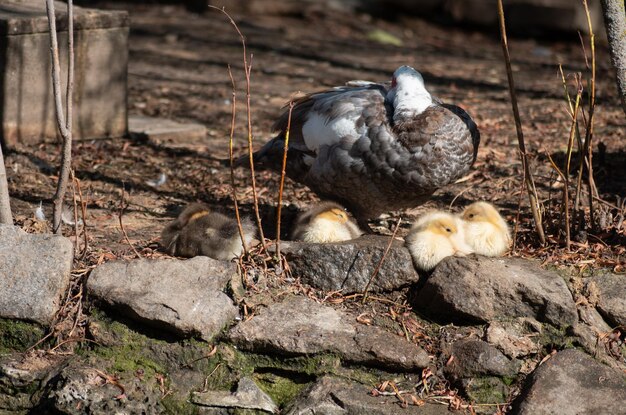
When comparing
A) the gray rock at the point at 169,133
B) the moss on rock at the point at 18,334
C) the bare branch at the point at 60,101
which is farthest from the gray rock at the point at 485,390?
the gray rock at the point at 169,133

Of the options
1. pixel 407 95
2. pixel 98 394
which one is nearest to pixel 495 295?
pixel 407 95

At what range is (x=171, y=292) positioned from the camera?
437cm

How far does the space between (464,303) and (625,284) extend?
822 millimetres

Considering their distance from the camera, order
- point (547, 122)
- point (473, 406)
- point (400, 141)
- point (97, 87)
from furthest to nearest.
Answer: point (547, 122) < point (97, 87) < point (400, 141) < point (473, 406)

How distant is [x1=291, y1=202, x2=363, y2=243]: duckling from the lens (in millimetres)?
4762

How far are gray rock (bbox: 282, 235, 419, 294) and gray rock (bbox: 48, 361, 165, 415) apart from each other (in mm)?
936

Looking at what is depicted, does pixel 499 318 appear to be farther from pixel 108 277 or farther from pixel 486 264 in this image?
pixel 108 277

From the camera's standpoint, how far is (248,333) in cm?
430

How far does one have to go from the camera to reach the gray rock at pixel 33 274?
433 centimetres

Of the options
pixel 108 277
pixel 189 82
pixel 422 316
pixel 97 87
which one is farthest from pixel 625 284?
pixel 189 82

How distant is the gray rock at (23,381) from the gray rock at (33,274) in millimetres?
210

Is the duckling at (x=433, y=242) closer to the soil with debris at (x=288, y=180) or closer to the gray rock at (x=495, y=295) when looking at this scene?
the gray rock at (x=495, y=295)

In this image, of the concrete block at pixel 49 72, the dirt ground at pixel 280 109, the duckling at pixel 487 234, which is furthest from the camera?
the concrete block at pixel 49 72

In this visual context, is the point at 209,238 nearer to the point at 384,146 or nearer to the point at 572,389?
the point at 384,146
